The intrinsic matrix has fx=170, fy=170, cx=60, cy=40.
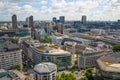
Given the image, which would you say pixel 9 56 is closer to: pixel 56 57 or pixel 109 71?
pixel 56 57

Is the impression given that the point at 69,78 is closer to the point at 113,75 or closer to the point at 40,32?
the point at 113,75

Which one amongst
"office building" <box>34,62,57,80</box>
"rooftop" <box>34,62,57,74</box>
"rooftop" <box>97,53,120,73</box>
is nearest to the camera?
"office building" <box>34,62,57,80</box>

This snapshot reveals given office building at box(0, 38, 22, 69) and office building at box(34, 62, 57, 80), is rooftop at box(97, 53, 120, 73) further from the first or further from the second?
office building at box(0, 38, 22, 69)

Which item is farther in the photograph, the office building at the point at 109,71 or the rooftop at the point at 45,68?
the rooftop at the point at 45,68

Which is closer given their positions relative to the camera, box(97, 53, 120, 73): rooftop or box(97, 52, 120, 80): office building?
box(97, 52, 120, 80): office building

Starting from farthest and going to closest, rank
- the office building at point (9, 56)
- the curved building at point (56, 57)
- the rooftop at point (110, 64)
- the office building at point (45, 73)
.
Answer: the curved building at point (56, 57), the office building at point (9, 56), the rooftop at point (110, 64), the office building at point (45, 73)

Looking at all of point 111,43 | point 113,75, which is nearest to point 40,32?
point 111,43

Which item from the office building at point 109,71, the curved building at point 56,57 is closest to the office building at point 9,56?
the curved building at point 56,57

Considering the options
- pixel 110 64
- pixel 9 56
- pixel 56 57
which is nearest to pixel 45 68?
pixel 56 57

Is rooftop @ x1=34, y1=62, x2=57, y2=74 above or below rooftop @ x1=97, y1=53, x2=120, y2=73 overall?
below

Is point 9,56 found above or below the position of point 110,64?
below

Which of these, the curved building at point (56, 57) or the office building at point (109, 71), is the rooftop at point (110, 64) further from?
the curved building at point (56, 57)

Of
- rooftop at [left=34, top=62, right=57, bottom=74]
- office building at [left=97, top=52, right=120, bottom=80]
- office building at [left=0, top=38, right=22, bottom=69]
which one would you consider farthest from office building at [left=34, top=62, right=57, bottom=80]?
office building at [left=0, top=38, right=22, bottom=69]
